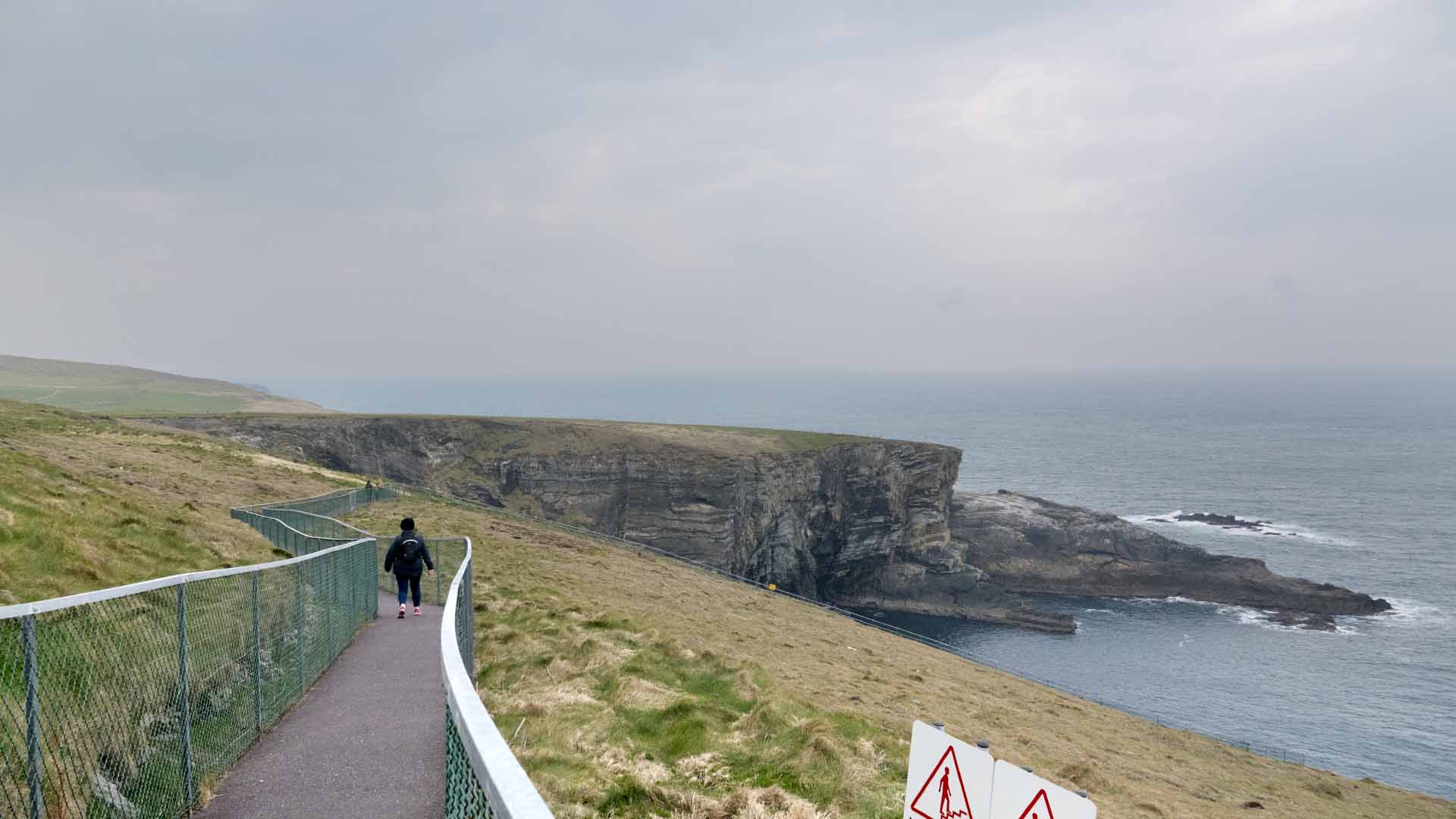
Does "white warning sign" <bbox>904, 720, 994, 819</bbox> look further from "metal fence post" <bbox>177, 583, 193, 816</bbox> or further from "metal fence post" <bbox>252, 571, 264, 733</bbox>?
"metal fence post" <bbox>252, 571, 264, 733</bbox>

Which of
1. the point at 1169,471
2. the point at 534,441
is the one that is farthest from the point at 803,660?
the point at 1169,471

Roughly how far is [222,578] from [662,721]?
620cm

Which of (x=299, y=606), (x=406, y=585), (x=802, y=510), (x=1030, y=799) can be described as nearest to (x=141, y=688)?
(x=299, y=606)

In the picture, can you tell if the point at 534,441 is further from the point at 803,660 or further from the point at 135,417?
the point at 803,660

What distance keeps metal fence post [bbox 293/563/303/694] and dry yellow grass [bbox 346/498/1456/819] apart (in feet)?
9.11

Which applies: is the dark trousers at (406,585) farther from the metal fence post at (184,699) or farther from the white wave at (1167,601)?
the white wave at (1167,601)

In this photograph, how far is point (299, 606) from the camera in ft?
38.5

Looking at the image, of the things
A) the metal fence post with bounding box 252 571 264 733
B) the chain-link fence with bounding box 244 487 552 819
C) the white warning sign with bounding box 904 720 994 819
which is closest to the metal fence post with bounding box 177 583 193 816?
the metal fence post with bounding box 252 571 264 733

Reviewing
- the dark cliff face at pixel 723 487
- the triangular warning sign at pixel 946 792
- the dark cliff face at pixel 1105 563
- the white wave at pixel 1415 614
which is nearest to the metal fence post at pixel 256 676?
the triangular warning sign at pixel 946 792

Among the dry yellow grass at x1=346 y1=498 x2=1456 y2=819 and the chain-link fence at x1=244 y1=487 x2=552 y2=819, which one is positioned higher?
the chain-link fence at x1=244 y1=487 x2=552 y2=819

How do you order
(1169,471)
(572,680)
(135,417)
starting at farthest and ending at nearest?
(1169,471) < (135,417) < (572,680)

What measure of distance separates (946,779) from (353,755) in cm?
729

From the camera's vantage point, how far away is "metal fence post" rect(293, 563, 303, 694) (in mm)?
11523

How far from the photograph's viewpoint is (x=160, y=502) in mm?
23750
